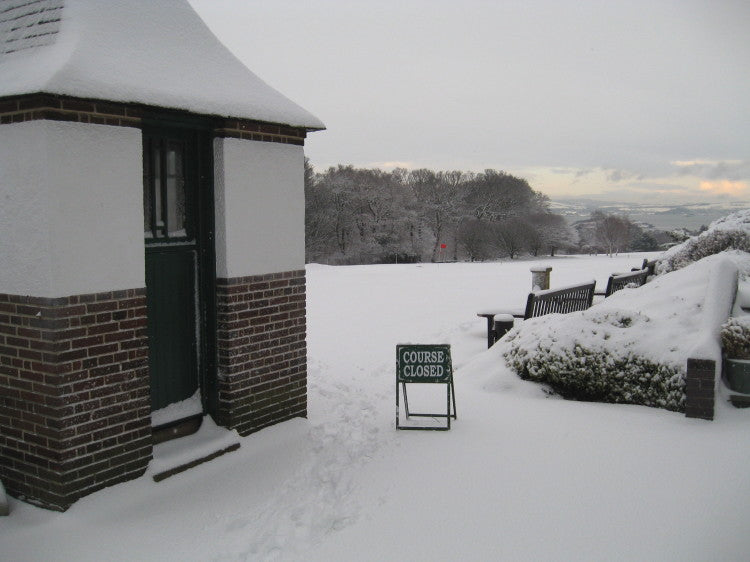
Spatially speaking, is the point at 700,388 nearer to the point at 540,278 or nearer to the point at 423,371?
the point at 423,371

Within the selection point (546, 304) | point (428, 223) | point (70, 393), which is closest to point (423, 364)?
point (70, 393)

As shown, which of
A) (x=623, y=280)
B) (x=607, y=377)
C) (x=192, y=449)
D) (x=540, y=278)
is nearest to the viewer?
(x=192, y=449)

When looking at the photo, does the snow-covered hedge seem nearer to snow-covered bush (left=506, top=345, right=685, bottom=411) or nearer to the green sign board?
snow-covered bush (left=506, top=345, right=685, bottom=411)

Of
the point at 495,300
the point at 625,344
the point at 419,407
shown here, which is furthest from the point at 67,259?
the point at 495,300

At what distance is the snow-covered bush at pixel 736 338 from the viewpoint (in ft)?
→ 21.2

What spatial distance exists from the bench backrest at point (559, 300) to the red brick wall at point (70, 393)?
22.7ft

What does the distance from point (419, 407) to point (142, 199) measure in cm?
389

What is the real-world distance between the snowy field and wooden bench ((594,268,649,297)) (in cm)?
705

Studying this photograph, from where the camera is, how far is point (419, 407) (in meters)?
7.12

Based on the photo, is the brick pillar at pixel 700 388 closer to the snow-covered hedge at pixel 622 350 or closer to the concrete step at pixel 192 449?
the snow-covered hedge at pixel 622 350

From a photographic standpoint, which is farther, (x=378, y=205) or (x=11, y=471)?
(x=378, y=205)

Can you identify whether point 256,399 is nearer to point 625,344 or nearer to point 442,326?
point 625,344

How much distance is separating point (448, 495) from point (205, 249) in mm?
3062

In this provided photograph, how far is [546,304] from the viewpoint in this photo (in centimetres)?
1083
